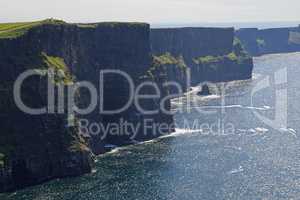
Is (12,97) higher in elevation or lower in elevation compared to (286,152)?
higher

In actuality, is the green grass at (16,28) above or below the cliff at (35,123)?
above

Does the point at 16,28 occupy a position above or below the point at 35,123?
above

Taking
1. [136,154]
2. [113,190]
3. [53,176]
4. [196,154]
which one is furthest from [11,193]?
[196,154]

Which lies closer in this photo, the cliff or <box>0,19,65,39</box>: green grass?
the cliff

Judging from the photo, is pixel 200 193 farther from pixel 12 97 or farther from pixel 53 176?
pixel 12 97

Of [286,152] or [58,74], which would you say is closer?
[58,74]

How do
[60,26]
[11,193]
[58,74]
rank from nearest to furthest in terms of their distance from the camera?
[11,193]
[58,74]
[60,26]

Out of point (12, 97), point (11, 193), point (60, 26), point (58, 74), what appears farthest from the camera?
point (60, 26)

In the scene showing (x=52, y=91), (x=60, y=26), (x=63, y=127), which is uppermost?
(x=60, y=26)

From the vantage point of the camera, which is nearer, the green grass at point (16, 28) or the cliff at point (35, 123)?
the cliff at point (35, 123)

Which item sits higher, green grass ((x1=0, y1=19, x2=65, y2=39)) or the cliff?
green grass ((x1=0, y1=19, x2=65, y2=39))

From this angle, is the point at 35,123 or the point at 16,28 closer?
the point at 35,123
